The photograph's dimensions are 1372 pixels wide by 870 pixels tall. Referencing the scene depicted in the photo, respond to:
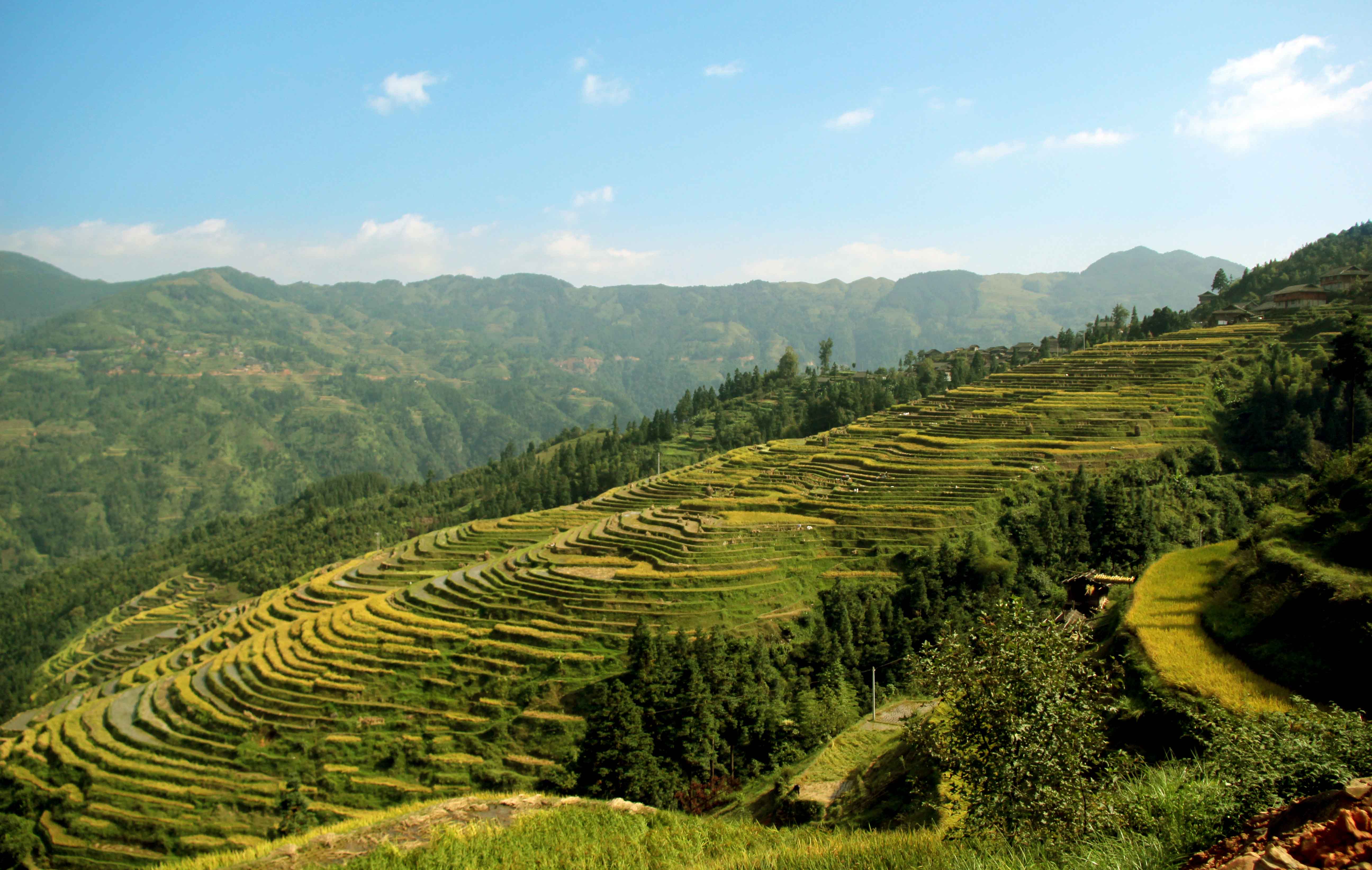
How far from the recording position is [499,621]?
43.6m

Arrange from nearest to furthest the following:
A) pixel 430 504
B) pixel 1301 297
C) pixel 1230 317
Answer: pixel 1301 297, pixel 1230 317, pixel 430 504

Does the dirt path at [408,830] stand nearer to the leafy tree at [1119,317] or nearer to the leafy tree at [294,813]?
the leafy tree at [294,813]

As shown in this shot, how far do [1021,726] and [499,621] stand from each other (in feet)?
121

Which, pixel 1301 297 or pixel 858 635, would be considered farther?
pixel 1301 297

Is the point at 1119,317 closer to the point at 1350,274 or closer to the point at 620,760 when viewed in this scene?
the point at 1350,274

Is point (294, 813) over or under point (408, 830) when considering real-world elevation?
under

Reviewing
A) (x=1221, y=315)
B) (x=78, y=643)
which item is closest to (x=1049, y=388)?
(x=1221, y=315)

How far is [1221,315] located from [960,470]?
46.7 m

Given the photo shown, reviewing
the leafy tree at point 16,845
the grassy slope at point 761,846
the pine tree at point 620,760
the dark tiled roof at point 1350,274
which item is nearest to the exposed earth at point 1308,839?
the grassy slope at point 761,846

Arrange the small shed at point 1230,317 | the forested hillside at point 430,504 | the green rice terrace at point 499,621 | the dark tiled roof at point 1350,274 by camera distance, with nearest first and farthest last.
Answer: the green rice terrace at point 499,621 < the dark tiled roof at point 1350,274 < the small shed at point 1230,317 < the forested hillside at point 430,504

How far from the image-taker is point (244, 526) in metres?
140

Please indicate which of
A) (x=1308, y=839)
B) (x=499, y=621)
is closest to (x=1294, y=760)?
(x=1308, y=839)

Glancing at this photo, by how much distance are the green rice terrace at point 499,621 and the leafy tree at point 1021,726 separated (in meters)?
23.4

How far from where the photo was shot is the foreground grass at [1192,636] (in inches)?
599
